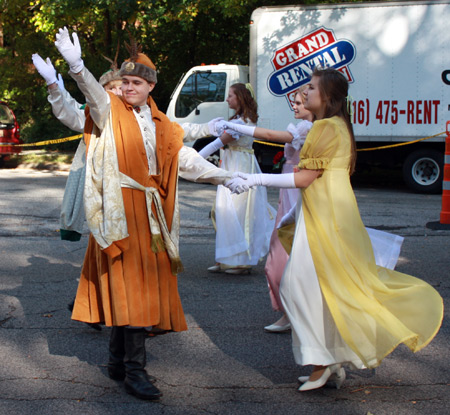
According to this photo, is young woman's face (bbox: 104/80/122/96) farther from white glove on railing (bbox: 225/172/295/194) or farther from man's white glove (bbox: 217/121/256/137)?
white glove on railing (bbox: 225/172/295/194)

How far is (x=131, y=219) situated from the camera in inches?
152

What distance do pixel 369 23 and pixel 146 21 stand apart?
682 centimetres

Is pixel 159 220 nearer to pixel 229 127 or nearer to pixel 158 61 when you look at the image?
pixel 229 127

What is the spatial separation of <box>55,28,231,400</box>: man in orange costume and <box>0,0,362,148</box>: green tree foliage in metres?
12.1

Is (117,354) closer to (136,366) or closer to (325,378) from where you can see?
(136,366)

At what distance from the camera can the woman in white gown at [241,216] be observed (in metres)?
6.80

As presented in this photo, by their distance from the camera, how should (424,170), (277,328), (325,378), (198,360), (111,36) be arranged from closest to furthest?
1. (325,378)
2. (198,360)
3. (277,328)
4. (424,170)
5. (111,36)

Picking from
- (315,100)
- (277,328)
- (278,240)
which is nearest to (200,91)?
(278,240)

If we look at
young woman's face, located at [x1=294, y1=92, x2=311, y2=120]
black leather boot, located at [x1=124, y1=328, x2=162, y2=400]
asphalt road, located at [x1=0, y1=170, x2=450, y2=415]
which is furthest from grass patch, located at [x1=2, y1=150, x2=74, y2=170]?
black leather boot, located at [x1=124, y1=328, x2=162, y2=400]

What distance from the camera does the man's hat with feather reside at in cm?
388

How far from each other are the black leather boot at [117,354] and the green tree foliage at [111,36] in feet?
40.4

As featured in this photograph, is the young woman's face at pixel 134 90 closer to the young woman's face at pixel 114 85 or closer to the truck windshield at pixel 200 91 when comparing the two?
the young woman's face at pixel 114 85

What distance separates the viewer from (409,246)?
8.38 meters

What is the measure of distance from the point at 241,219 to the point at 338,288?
323 centimetres
